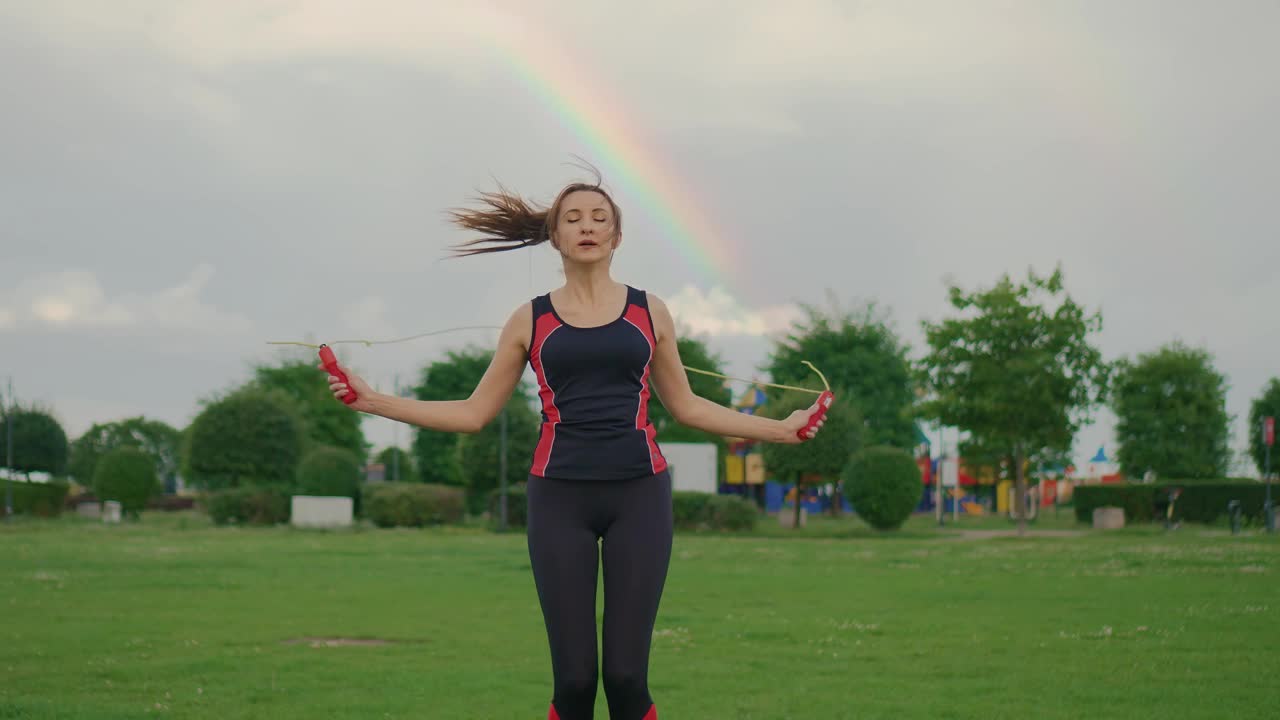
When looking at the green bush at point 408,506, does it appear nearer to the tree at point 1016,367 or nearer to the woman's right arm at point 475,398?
the tree at point 1016,367

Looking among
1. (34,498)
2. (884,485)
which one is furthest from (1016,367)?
(34,498)

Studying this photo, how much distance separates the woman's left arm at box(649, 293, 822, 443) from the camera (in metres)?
5.29

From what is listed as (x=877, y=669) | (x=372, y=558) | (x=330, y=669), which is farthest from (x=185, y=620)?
(x=372, y=558)

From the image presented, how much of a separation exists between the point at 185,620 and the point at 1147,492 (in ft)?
156

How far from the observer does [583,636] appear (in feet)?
16.2

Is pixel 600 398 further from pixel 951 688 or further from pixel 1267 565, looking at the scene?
pixel 1267 565

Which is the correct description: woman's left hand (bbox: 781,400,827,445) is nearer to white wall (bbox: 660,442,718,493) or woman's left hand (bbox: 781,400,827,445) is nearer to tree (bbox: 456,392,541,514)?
tree (bbox: 456,392,541,514)

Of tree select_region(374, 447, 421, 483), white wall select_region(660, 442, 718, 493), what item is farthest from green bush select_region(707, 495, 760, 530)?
tree select_region(374, 447, 421, 483)

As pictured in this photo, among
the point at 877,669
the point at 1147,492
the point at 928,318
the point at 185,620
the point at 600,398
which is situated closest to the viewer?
the point at 600,398

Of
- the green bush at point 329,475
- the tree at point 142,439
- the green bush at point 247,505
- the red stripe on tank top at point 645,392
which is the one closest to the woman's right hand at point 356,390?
the red stripe on tank top at point 645,392

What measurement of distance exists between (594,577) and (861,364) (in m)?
77.9

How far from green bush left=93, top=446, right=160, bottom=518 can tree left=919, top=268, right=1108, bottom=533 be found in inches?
1524

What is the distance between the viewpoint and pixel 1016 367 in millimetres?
42656

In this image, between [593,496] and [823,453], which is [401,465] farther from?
[593,496]
